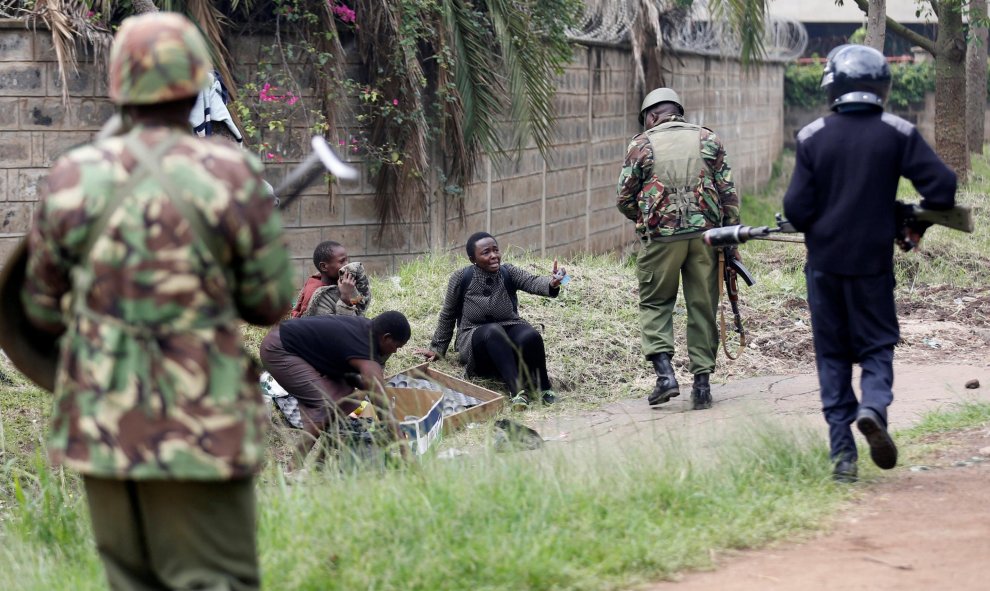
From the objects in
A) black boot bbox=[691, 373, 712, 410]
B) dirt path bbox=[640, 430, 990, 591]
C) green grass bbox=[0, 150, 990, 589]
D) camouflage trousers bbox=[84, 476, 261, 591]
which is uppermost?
camouflage trousers bbox=[84, 476, 261, 591]

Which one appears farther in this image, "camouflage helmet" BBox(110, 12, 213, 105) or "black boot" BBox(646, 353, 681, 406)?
"black boot" BBox(646, 353, 681, 406)

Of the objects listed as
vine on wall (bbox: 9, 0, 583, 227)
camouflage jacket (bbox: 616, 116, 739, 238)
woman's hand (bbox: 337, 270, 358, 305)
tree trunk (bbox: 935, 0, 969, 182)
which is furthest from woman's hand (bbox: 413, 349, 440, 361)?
tree trunk (bbox: 935, 0, 969, 182)

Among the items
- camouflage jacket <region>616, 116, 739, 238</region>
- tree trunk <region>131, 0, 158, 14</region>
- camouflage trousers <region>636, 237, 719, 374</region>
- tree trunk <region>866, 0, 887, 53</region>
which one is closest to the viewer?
camouflage jacket <region>616, 116, 739, 238</region>

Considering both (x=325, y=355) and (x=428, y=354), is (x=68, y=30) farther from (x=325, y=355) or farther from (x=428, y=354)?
(x=325, y=355)

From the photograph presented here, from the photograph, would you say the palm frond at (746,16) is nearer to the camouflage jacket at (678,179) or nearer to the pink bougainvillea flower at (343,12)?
the pink bougainvillea flower at (343,12)

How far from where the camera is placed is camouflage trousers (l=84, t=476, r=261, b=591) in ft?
9.57

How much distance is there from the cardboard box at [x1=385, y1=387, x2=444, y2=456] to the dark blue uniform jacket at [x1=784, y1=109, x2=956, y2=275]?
214 cm

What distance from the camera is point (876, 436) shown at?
482 cm

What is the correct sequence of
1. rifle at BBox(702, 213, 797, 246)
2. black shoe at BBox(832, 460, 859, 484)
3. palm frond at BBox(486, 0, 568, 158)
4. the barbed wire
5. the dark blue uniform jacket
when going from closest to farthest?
the dark blue uniform jacket, black shoe at BBox(832, 460, 859, 484), rifle at BBox(702, 213, 797, 246), palm frond at BBox(486, 0, 568, 158), the barbed wire

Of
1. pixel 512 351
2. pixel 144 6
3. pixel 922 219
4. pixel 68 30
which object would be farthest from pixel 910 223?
pixel 68 30

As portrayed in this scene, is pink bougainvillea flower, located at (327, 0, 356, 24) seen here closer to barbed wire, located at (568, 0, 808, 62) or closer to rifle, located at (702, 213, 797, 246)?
barbed wire, located at (568, 0, 808, 62)

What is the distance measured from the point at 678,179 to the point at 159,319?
16.1 ft

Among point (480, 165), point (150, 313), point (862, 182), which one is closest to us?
point (150, 313)

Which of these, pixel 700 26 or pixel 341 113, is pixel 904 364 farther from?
pixel 700 26
